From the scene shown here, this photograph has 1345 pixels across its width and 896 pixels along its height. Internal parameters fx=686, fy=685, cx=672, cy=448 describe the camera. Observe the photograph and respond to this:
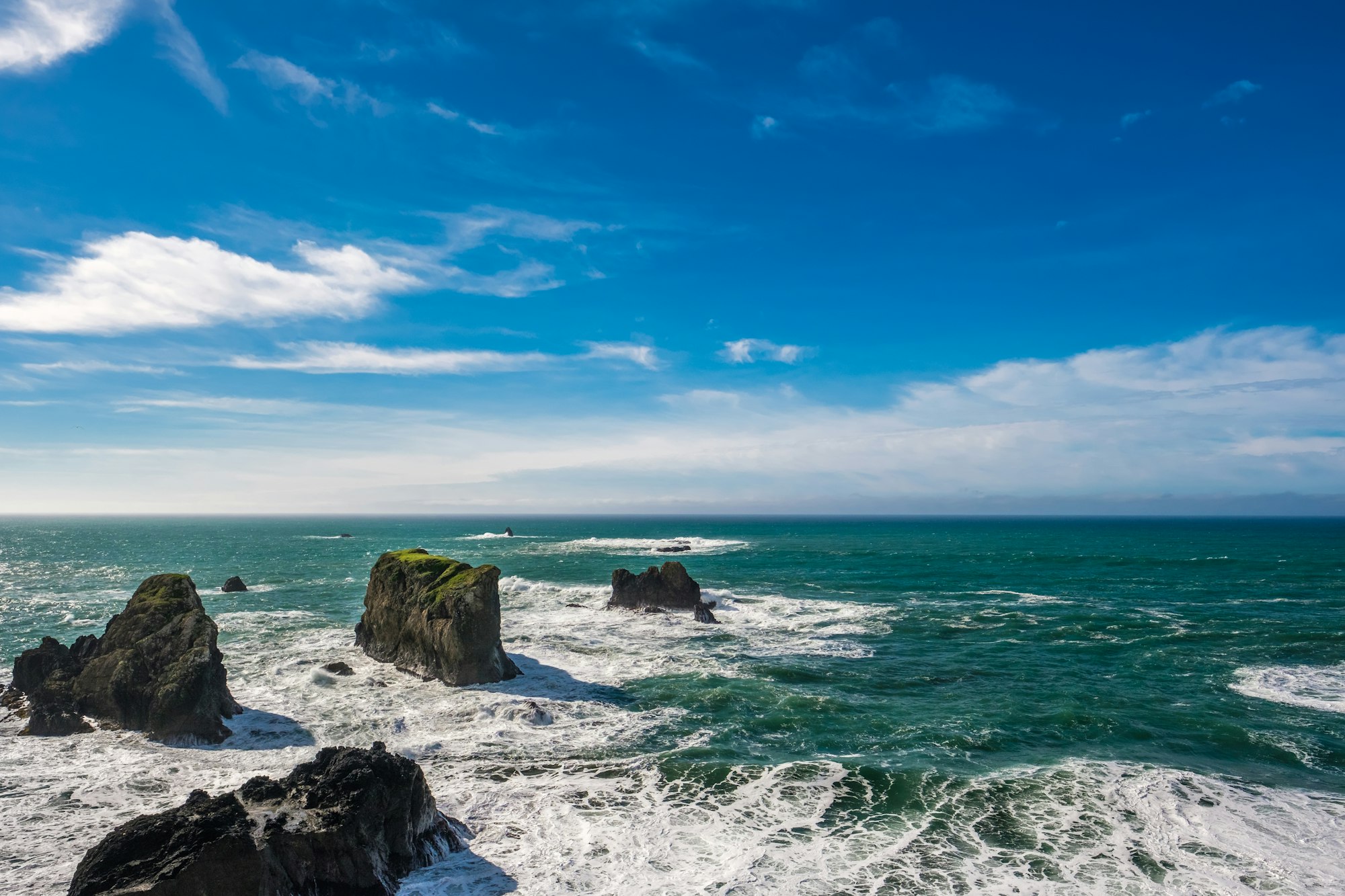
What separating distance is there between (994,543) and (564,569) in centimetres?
8852

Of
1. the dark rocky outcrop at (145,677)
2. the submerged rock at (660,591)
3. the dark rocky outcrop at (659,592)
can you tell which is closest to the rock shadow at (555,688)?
the dark rocky outcrop at (145,677)

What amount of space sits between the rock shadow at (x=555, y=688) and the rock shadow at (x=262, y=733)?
275 inches

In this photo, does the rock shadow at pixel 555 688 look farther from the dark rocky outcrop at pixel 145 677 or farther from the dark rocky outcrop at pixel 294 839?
the dark rocky outcrop at pixel 294 839

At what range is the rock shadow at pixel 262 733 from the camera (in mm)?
22172

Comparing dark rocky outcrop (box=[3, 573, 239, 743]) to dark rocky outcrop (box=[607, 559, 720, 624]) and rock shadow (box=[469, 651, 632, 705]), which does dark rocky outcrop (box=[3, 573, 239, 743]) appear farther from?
dark rocky outcrop (box=[607, 559, 720, 624])

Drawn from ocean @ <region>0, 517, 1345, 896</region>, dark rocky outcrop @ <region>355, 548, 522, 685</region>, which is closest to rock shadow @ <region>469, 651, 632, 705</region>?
ocean @ <region>0, 517, 1345, 896</region>

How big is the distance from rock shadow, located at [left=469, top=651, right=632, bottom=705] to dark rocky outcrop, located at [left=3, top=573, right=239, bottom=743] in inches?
375

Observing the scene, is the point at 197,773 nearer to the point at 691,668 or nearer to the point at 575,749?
the point at 575,749

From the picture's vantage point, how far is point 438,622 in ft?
101

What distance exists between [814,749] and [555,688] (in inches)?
455

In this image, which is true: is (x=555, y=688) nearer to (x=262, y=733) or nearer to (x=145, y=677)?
(x=262, y=733)

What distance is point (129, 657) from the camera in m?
25.1

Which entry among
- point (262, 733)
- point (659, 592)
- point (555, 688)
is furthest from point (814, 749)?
point (659, 592)

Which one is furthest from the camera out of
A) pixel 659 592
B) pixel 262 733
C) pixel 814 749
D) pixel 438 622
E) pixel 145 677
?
pixel 659 592
